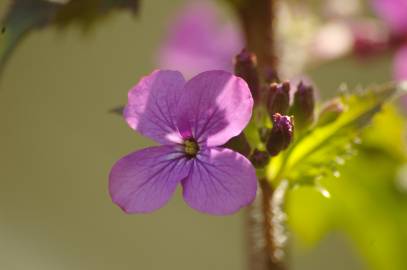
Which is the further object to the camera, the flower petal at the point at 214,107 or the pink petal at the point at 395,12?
the pink petal at the point at 395,12

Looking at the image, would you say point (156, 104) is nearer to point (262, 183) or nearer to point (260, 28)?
point (262, 183)

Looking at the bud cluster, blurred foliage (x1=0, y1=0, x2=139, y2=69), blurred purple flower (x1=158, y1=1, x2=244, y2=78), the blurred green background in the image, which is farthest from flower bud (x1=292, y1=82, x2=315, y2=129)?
the blurred green background

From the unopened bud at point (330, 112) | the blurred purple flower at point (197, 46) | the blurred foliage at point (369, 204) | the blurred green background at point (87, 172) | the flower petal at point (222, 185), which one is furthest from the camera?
the blurred green background at point (87, 172)

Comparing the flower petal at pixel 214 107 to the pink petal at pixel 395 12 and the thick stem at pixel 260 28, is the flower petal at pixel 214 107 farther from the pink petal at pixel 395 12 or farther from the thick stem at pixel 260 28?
the pink petal at pixel 395 12

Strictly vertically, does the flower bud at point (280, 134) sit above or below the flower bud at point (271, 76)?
below

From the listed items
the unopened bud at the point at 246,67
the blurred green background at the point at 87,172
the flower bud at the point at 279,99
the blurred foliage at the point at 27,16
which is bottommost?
the blurred green background at the point at 87,172

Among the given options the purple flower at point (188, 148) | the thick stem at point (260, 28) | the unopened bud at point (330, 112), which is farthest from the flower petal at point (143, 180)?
the thick stem at point (260, 28)

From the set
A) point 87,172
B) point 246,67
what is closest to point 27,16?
point 246,67

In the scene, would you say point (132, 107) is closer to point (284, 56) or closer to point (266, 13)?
point (266, 13)
